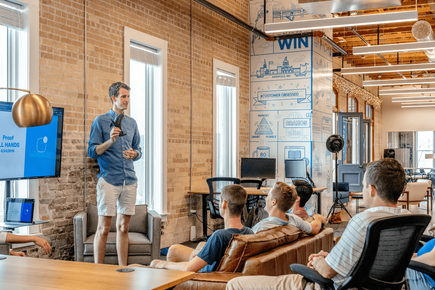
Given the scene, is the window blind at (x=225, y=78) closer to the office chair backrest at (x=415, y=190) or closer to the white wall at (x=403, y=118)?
the office chair backrest at (x=415, y=190)

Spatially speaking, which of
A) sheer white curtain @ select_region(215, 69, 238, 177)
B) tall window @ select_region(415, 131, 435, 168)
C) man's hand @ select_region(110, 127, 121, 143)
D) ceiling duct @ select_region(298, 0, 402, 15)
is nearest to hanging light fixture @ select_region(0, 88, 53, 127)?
man's hand @ select_region(110, 127, 121, 143)

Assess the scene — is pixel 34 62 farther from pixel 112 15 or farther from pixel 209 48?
pixel 209 48

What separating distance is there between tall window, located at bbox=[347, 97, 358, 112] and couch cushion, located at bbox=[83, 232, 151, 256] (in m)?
12.9

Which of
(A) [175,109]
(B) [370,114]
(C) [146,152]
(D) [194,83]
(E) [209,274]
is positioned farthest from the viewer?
(B) [370,114]

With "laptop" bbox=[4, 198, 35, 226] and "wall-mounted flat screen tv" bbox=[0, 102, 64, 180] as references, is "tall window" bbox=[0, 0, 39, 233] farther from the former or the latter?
"laptop" bbox=[4, 198, 35, 226]

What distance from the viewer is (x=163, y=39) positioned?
7129mm

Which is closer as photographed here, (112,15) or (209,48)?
(112,15)

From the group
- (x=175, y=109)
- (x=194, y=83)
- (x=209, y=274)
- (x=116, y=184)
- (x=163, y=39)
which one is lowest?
(x=209, y=274)

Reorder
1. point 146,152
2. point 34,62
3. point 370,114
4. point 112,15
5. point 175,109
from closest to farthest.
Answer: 1. point 34,62
2. point 112,15
3. point 146,152
4. point 175,109
5. point 370,114

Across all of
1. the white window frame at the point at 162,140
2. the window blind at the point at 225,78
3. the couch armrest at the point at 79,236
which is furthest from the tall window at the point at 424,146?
the couch armrest at the point at 79,236

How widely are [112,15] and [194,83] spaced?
7.20 feet

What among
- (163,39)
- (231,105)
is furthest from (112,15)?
(231,105)

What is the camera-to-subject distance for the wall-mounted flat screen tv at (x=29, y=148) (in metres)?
4.31

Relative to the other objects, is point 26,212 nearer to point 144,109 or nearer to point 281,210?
point 281,210
